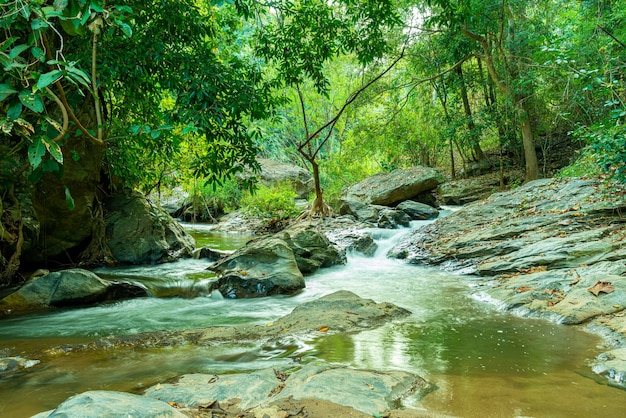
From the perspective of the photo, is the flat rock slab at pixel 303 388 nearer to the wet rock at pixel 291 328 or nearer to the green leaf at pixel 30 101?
the wet rock at pixel 291 328

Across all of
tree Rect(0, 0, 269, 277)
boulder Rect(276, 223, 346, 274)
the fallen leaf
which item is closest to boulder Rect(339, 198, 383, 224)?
boulder Rect(276, 223, 346, 274)

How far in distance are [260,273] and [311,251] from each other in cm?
222

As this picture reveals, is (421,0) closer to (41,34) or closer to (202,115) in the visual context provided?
(202,115)

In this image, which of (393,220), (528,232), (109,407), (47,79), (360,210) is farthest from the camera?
(360,210)

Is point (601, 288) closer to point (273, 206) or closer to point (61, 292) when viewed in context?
point (61, 292)

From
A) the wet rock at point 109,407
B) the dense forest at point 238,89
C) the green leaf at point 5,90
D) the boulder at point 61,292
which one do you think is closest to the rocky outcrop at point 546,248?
the dense forest at point 238,89

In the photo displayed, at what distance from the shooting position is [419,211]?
1422 centimetres

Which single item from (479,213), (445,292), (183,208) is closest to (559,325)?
(445,292)

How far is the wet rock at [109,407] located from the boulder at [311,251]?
6.59 meters

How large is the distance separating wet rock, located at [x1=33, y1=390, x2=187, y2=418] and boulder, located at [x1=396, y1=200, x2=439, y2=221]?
501 inches

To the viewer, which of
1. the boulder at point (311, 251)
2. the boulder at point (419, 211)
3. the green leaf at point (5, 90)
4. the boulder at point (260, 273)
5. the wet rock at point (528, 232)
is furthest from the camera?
the boulder at point (419, 211)

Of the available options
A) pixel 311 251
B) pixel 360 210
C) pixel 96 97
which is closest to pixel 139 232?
pixel 311 251

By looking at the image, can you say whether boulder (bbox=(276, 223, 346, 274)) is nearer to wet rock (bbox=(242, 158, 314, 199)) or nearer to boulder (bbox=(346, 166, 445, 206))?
boulder (bbox=(346, 166, 445, 206))

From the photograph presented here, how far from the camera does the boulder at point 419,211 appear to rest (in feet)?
46.1
